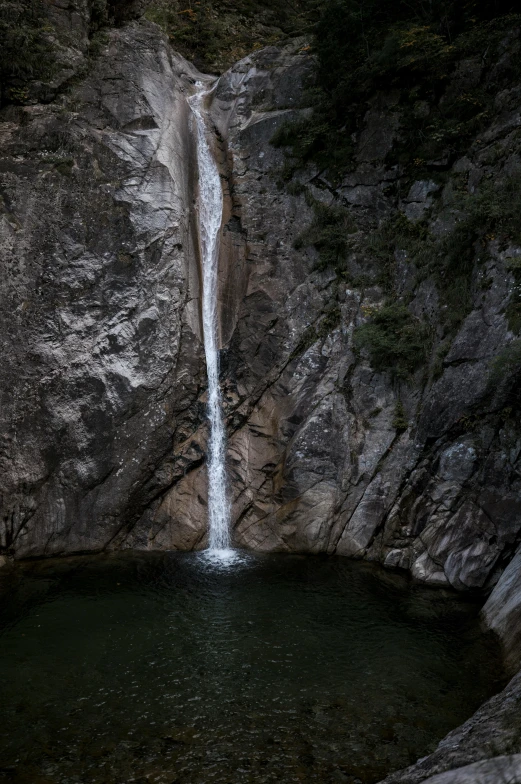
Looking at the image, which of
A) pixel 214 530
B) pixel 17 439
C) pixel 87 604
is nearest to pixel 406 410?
pixel 214 530

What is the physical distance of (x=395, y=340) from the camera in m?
13.4

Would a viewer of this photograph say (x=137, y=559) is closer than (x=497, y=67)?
Yes

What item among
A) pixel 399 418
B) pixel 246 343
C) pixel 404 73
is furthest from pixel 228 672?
pixel 404 73

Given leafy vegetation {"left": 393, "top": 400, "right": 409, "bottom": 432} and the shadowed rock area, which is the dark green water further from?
leafy vegetation {"left": 393, "top": 400, "right": 409, "bottom": 432}

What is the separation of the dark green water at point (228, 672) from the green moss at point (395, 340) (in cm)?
473

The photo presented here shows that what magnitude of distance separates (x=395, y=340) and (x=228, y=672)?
27.3ft

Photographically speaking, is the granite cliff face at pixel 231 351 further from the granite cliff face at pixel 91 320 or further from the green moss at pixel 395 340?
the green moss at pixel 395 340

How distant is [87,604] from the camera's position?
10.5 m

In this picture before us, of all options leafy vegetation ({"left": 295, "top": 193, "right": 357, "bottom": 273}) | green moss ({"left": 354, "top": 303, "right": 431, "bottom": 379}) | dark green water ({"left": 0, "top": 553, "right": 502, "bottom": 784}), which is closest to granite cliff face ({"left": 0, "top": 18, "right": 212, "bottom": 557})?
dark green water ({"left": 0, "top": 553, "right": 502, "bottom": 784})

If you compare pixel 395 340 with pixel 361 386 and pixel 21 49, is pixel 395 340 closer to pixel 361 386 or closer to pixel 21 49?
pixel 361 386

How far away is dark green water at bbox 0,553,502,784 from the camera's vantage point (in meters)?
6.43

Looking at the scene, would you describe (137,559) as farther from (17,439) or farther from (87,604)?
(17,439)

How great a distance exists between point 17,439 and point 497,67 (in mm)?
14890

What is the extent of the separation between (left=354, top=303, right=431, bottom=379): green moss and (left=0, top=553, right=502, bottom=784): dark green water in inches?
186
